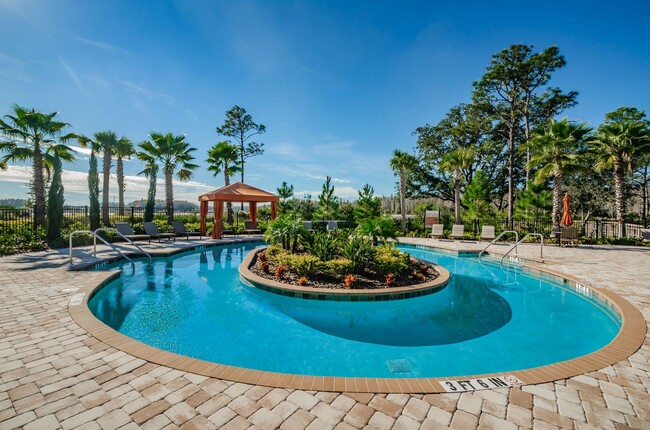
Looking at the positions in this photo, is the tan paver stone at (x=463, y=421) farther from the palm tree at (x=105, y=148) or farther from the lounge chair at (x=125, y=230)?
the palm tree at (x=105, y=148)

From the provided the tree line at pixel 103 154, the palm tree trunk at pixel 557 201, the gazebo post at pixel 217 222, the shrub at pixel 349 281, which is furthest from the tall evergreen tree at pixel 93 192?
the palm tree trunk at pixel 557 201

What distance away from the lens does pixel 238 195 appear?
15633mm

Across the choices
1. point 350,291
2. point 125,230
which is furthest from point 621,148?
point 125,230

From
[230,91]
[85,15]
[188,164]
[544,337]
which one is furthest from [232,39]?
[544,337]

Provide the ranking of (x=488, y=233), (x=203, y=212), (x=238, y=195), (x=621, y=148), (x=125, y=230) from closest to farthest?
1. (x=125, y=230)
2. (x=621, y=148)
3. (x=488, y=233)
4. (x=238, y=195)
5. (x=203, y=212)

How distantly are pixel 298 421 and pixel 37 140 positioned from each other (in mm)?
17914

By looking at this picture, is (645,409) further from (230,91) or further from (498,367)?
(230,91)

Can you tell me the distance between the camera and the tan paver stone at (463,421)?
2318 mm

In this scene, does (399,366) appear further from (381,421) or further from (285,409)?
(285,409)

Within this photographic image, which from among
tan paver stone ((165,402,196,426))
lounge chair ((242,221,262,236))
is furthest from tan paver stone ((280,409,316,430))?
lounge chair ((242,221,262,236))

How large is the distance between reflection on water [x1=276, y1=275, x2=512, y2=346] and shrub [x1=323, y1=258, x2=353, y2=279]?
99 centimetres

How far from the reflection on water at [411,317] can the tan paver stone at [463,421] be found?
2198mm

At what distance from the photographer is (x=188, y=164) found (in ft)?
68.6

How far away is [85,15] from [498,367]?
40.5ft
